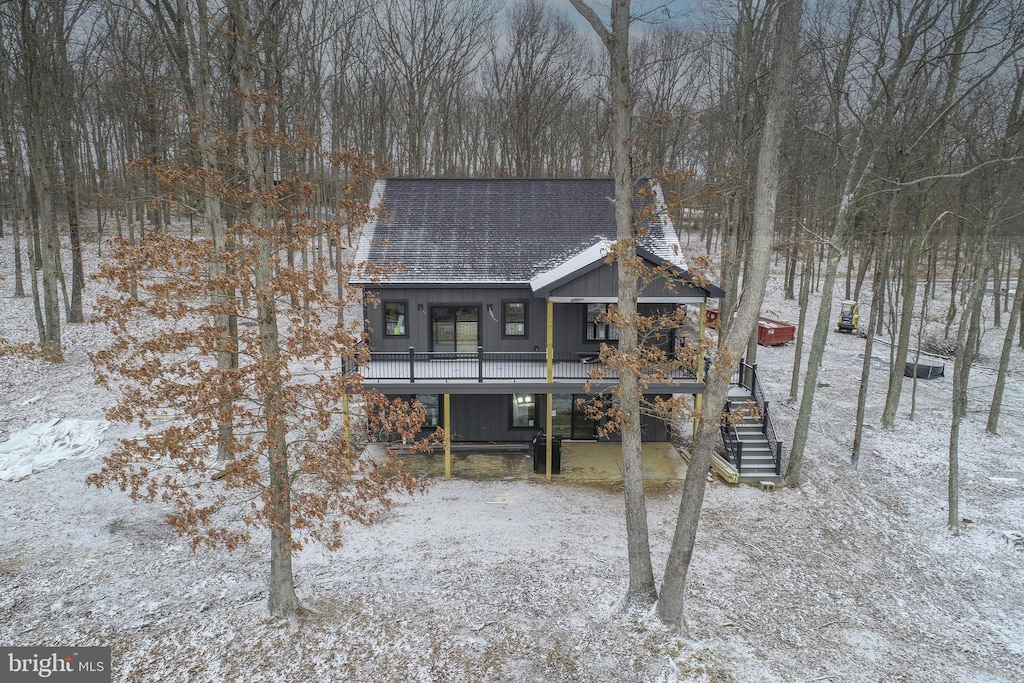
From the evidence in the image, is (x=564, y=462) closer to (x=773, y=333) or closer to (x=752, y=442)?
(x=752, y=442)

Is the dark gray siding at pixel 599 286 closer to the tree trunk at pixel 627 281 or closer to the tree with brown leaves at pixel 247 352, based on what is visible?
the tree trunk at pixel 627 281

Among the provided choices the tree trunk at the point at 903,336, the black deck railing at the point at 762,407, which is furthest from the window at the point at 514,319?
the tree trunk at the point at 903,336

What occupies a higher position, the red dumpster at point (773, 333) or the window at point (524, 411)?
the red dumpster at point (773, 333)

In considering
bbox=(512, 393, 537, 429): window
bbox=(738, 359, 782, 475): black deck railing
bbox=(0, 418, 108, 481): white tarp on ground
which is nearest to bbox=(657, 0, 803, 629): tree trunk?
bbox=(738, 359, 782, 475): black deck railing

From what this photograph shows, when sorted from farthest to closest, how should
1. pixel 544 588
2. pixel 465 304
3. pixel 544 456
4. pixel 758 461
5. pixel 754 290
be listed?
1. pixel 465 304
2. pixel 758 461
3. pixel 544 456
4. pixel 544 588
5. pixel 754 290

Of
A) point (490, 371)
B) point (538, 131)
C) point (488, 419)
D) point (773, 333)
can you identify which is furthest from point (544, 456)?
point (538, 131)

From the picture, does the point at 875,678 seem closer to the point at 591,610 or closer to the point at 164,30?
the point at 591,610
